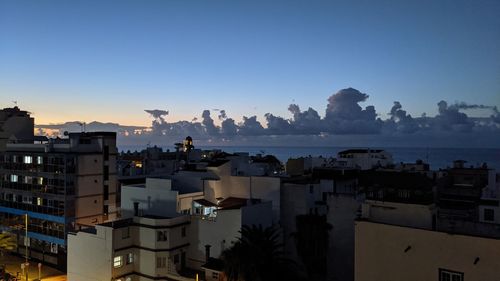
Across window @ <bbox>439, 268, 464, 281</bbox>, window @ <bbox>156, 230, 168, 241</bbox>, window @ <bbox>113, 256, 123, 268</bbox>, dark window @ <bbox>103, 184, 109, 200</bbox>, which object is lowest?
window @ <bbox>113, 256, 123, 268</bbox>

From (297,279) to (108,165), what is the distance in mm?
30909

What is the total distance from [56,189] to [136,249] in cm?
1987

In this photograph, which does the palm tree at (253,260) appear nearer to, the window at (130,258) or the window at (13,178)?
the window at (130,258)

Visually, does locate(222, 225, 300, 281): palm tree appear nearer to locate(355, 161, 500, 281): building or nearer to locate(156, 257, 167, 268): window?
locate(156, 257, 167, 268): window

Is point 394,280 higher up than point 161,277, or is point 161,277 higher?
point 394,280

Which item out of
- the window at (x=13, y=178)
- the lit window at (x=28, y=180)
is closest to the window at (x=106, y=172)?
the lit window at (x=28, y=180)

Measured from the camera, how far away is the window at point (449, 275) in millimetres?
23359

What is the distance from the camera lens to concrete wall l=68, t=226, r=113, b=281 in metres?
35.8

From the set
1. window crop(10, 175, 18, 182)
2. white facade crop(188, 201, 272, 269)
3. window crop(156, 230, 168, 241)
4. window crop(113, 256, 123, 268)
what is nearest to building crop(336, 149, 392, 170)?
white facade crop(188, 201, 272, 269)

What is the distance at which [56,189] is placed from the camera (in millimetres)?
50969

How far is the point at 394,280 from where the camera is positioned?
25547 mm

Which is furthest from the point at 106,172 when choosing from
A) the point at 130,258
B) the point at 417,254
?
the point at 417,254

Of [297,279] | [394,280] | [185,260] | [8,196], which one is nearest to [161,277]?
[185,260]

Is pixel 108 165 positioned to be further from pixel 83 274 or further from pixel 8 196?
pixel 83 274
